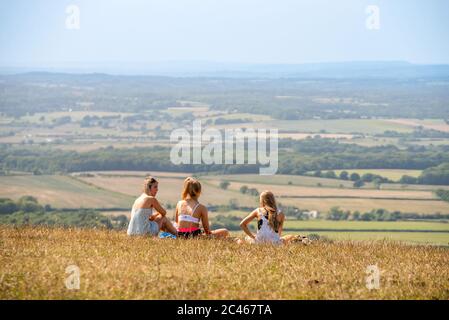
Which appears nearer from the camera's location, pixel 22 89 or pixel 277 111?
pixel 277 111

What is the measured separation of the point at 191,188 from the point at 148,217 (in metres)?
0.80

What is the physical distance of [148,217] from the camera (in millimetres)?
13211

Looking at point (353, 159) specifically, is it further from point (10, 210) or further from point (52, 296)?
point (52, 296)

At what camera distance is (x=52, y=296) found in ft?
26.7

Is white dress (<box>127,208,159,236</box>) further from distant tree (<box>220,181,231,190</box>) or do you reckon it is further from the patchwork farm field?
distant tree (<box>220,181,231,190</box>)

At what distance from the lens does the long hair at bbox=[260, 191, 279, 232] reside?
13.1 m

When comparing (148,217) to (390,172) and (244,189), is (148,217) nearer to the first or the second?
(244,189)

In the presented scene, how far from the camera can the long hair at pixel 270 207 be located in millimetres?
13117

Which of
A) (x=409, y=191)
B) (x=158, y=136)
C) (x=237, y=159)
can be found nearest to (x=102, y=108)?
(x=158, y=136)

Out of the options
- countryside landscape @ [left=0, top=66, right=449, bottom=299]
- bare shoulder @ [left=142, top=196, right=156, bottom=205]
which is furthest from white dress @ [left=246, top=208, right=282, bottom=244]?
bare shoulder @ [left=142, top=196, right=156, bottom=205]

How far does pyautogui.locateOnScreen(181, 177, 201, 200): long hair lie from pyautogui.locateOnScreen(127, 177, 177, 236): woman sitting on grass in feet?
1.53

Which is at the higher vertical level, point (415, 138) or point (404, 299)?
point (404, 299)

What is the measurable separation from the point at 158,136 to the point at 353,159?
132 feet

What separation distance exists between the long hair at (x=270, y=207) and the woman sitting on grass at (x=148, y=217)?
1.46 m
